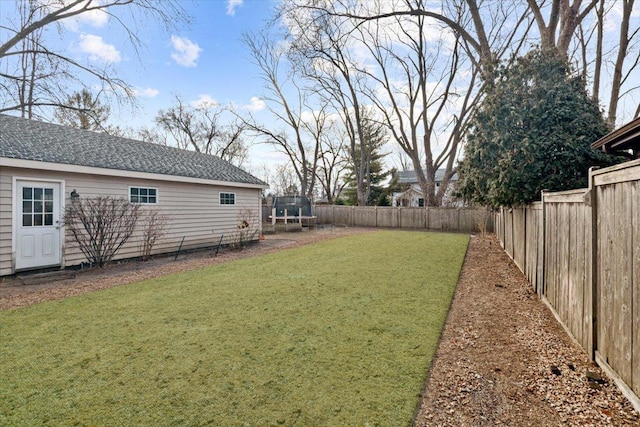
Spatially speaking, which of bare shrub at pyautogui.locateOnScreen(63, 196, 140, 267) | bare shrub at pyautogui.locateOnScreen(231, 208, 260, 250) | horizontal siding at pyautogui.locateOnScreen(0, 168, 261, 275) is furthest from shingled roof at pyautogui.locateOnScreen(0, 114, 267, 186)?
bare shrub at pyautogui.locateOnScreen(231, 208, 260, 250)

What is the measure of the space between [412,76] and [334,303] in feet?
62.8

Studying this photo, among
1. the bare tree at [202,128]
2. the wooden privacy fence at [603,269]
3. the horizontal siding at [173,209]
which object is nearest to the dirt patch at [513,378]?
the wooden privacy fence at [603,269]

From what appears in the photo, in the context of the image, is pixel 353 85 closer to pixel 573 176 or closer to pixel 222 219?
pixel 222 219

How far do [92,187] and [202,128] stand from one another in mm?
23982

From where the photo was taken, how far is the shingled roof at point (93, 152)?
7.14 meters

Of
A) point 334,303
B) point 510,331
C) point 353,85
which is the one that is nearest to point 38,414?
point 334,303

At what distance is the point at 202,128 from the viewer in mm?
30141

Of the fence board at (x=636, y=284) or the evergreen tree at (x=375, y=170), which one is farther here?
the evergreen tree at (x=375, y=170)

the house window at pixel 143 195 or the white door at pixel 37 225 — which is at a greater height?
the house window at pixel 143 195

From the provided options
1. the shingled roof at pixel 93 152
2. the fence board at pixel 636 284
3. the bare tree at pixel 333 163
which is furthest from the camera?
the bare tree at pixel 333 163

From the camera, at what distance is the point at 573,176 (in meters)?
6.41

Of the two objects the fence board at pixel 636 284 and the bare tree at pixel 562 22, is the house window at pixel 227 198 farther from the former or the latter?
the fence board at pixel 636 284

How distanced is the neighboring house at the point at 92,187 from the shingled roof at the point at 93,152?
0.02m

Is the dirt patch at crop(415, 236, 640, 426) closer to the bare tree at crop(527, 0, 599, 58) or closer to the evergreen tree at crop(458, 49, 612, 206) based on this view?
the evergreen tree at crop(458, 49, 612, 206)
